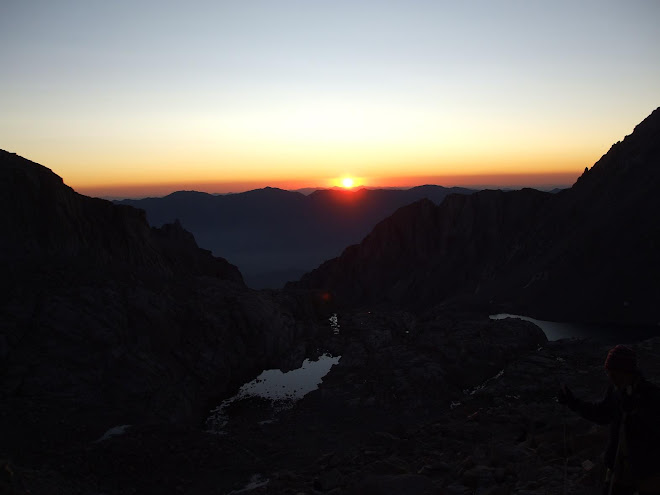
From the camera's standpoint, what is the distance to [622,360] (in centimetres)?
612

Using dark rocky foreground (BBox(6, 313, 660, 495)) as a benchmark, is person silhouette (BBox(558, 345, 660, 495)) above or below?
above

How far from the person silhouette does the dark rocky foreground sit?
385 cm

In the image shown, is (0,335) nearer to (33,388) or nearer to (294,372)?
(33,388)

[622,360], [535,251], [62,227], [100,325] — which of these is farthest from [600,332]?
[622,360]

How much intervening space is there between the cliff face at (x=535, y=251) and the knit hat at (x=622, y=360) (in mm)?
58038

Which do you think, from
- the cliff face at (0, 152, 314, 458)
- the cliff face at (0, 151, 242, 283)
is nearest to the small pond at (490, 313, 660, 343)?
the cliff face at (0, 152, 314, 458)

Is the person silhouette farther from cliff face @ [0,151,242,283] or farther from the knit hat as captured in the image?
cliff face @ [0,151,242,283]

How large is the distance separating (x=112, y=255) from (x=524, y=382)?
99.4 feet

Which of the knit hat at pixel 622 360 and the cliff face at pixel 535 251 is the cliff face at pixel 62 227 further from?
the cliff face at pixel 535 251

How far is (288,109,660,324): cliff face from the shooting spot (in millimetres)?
60719

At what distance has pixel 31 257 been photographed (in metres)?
30.8

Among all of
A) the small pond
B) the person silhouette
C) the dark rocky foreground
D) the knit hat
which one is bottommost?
the small pond

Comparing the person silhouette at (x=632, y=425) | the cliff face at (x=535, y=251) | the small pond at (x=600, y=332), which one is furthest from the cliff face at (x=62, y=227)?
the cliff face at (x=535, y=251)

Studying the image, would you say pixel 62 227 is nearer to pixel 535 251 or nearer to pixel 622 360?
pixel 622 360
